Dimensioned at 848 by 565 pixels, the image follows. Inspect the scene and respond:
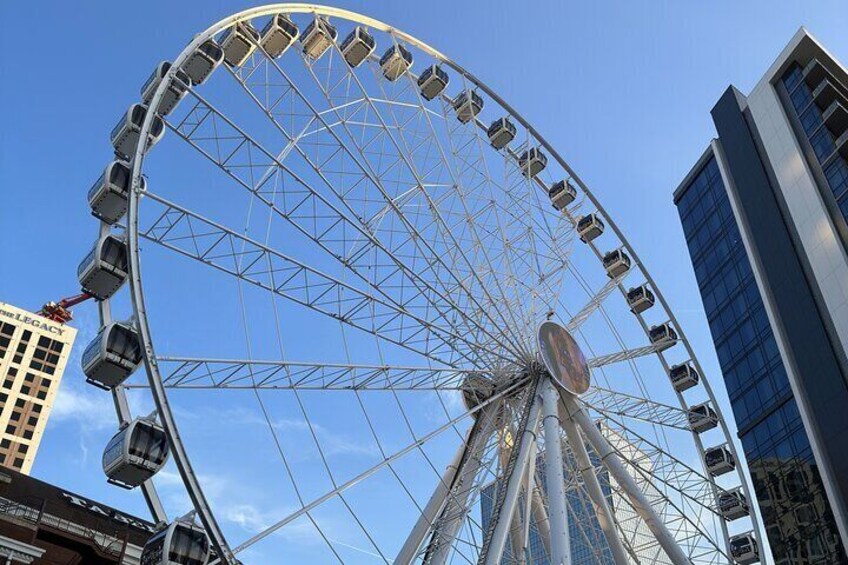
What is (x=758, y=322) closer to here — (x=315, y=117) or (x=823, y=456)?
(x=823, y=456)

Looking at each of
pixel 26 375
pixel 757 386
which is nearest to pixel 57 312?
pixel 26 375

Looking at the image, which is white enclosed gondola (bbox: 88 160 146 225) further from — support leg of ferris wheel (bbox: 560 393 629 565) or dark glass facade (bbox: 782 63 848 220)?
dark glass facade (bbox: 782 63 848 220)

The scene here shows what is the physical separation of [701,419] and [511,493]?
13.0 meters

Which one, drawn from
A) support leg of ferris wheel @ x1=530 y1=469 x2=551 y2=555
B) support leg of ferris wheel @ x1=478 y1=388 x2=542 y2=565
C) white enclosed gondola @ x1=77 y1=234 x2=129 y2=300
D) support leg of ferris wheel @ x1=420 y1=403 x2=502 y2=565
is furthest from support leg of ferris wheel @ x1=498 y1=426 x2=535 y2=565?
white enclosed gondola @ x1=77 y1=234 x2=129 y2=300

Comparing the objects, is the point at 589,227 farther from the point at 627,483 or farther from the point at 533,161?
the point at 627,483

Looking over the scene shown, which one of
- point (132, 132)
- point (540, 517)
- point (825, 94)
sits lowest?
point (540, 517)

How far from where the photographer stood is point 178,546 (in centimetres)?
1667

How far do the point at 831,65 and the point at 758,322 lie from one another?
1384 cm

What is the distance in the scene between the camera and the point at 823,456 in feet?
131

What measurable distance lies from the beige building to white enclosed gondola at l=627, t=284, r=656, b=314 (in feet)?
227

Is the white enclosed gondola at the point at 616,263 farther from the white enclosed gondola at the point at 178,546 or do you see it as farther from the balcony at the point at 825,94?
the white enclosed gondola at the point at 178,546

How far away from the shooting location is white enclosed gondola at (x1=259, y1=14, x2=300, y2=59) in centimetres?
2598

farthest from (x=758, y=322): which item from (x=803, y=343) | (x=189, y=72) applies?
(x=189, y=72)

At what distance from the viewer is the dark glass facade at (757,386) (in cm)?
4022
